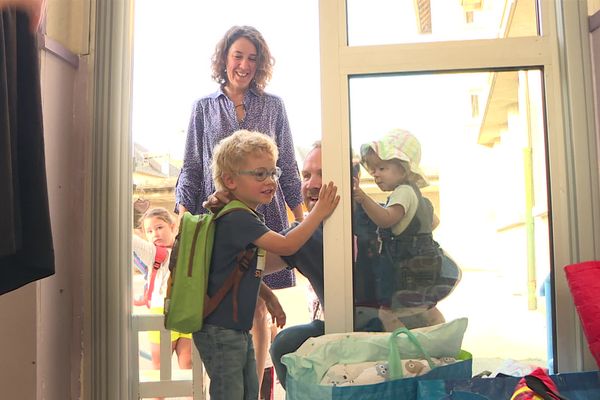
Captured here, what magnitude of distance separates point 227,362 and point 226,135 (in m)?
0.75

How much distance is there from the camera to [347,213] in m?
1.54

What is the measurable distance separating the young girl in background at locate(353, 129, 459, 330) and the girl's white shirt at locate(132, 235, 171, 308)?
74cm

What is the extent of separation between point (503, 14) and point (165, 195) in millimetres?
1262

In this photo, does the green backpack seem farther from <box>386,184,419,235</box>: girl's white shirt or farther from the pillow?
<box>386,184,419,235</box>: girl's white shirt

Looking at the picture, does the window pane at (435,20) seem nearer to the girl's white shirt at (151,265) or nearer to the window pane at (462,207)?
the window pane at (462,207)

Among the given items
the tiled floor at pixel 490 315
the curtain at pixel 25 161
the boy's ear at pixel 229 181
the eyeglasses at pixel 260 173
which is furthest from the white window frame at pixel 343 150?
the curtain at pixel 25 161

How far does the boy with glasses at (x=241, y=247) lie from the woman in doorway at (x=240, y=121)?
0.28ft

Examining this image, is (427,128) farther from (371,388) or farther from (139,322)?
(139,322)

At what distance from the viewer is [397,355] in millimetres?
1271

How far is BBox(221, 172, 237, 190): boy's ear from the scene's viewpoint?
5.47 ft

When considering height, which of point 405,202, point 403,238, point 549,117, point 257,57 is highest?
point 257,57

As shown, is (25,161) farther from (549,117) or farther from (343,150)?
(549,117)

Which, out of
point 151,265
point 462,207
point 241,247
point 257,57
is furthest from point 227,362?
point 257,57

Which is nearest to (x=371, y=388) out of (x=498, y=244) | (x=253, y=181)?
(x=498, y=244)
